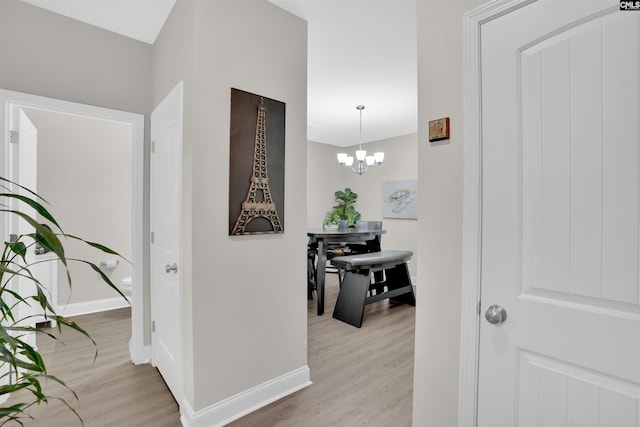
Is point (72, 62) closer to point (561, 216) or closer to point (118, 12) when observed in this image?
point (118, 12)

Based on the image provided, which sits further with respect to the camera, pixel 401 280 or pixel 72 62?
pixel 401 280

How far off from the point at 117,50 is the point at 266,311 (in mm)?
2289

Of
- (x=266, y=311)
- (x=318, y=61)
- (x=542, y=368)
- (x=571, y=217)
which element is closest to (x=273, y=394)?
(x=266, y=311)

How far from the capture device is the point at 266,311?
2.12 metres

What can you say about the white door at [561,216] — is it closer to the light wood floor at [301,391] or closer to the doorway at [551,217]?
the doorway at [551,217]

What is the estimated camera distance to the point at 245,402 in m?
2.00

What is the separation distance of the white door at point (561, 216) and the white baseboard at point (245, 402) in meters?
1.33

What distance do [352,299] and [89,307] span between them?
307 cm

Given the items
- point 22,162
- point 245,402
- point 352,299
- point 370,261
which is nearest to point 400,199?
point 370,261

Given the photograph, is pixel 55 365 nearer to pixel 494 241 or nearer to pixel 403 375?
pixel 403 375

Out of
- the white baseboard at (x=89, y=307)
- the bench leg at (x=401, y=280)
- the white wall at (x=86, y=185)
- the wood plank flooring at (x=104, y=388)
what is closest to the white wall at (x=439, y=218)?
the wood plank flooring at (x=104, y=388)

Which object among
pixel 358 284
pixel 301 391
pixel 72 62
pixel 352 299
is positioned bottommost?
pixel 301 391

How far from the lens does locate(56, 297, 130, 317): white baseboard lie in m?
3.67

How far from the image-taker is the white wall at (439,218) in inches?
50.8
